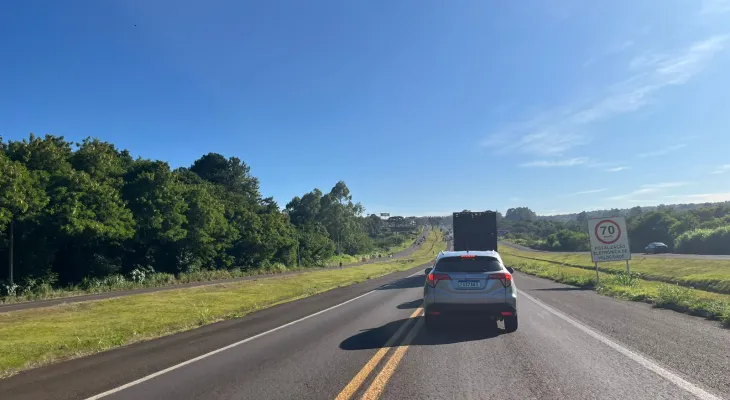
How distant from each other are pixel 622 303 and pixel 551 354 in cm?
958

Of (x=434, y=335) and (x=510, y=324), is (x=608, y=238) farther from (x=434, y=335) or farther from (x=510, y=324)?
(x=434, y=335)

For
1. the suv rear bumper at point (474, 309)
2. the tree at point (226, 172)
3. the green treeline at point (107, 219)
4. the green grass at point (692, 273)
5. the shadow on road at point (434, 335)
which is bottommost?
the green grass at point (692, 273)

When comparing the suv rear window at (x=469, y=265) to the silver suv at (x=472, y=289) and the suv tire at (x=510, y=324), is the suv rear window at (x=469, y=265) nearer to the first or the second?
the silver suv at (x=472, y=289)

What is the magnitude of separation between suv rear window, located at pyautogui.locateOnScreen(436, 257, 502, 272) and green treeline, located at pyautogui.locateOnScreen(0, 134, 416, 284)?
29854 millimetres

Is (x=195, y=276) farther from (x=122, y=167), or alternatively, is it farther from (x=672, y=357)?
(x=672, y=357)

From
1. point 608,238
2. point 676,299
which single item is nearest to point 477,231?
point 608,238

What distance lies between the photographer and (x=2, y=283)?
31.0 m

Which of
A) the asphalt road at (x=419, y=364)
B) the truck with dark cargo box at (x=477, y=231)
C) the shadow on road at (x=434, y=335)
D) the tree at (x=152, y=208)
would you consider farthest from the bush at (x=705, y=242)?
the tree at (x=152, y=208)

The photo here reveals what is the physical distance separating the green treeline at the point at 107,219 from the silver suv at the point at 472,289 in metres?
29.8

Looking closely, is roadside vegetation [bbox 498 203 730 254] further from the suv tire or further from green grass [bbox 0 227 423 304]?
the suv tire

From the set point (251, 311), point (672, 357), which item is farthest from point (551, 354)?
point (251, 311)

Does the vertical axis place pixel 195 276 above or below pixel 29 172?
below

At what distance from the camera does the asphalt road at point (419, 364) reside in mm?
5828

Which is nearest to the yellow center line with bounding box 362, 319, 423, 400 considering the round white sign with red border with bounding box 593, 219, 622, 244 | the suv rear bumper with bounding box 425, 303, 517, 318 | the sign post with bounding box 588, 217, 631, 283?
the suv rear bumper with bounding box 425, 303, 517, 318
